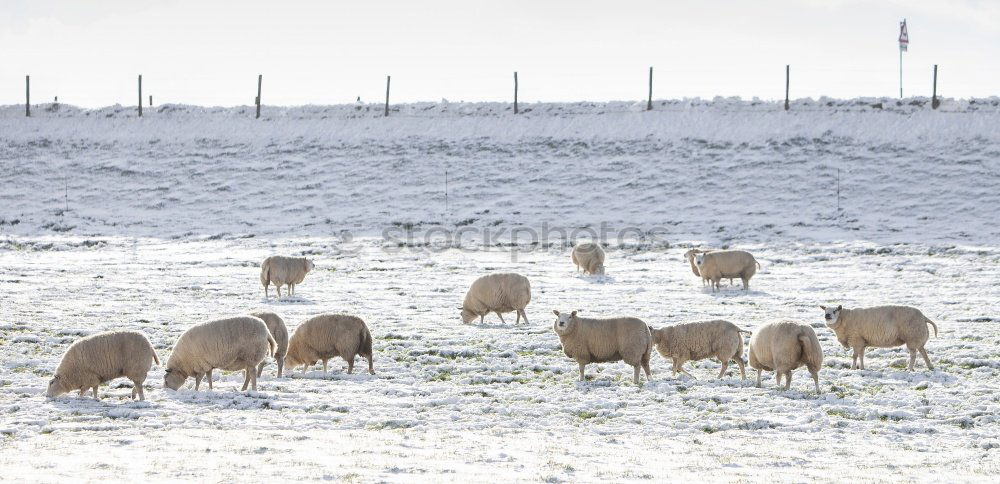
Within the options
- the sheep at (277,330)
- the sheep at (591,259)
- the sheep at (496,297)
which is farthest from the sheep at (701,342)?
the sheep at (591,259)

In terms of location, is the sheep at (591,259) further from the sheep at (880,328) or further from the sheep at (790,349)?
the sheep at (790,349)

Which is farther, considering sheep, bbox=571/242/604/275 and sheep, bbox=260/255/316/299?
sheep, bbox=571/242/604/275

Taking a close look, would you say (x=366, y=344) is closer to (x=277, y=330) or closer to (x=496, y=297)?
(x=277, y=330)

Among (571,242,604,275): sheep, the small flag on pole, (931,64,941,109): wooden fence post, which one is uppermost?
the small flag on pole

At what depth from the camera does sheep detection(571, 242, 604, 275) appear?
3003 centimetres

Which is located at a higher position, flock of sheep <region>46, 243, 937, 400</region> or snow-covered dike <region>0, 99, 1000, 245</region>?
snow-covered dike <region>0, 99, 1000, 245</region>

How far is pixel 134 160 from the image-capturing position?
54.0 metres

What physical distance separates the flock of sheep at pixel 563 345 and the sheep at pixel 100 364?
14 mm

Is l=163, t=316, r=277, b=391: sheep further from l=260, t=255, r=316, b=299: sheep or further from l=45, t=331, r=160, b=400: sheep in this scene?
l=260, t=255, r=316, b=299: sheep

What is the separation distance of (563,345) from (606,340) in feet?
2.58

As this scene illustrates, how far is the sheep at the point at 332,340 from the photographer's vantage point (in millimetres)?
16562

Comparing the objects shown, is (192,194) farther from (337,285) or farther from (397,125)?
(337,285)

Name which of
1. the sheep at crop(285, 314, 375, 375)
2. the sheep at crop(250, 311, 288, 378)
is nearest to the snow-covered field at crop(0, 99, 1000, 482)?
the sheep at crop(285, 314, 375, 375)

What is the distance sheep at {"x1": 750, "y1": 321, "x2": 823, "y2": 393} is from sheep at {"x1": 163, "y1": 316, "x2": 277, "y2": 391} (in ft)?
25.8
